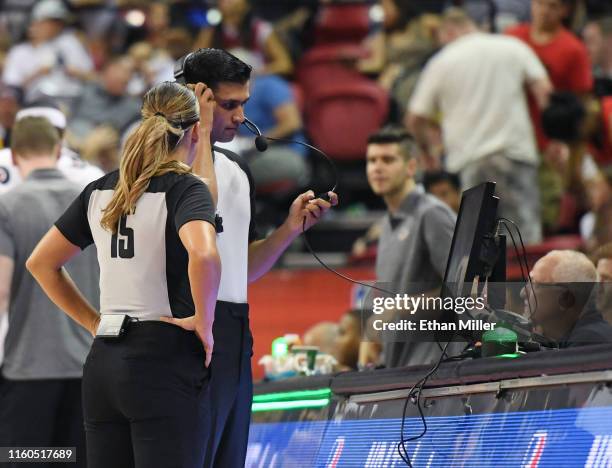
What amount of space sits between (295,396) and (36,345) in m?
1.05

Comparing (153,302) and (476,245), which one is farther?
(476,245)

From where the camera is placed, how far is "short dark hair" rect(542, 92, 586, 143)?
8.96m

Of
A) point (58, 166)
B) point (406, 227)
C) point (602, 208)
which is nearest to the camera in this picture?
point (58, 166)

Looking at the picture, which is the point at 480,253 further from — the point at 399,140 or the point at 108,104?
the point at 108,104

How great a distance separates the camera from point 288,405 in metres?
5.78

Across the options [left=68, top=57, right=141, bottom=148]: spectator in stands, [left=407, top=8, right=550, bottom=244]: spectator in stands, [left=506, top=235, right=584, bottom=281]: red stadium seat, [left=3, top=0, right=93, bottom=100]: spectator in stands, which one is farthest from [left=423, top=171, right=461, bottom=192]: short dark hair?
[left=3, top=0, right=93, bottom=100]: spectator in stands

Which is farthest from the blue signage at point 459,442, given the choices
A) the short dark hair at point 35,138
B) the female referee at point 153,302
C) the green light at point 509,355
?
the short dark hair at point 35,138

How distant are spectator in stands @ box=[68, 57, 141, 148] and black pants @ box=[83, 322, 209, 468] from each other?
8148 mm

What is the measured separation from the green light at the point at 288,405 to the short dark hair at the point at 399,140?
4.69 feet

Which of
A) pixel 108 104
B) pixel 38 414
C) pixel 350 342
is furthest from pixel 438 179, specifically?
pixel 108 104

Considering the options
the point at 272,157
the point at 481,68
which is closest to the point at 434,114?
the point at 481,68

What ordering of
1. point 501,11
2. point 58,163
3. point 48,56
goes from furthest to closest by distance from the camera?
point 48,56 < point 501,11 < point 58,163

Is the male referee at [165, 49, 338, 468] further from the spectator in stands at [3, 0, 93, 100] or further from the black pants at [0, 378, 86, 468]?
the spectator in stands at [3, 0, 93, 100]

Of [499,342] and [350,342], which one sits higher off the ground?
[499,342]
